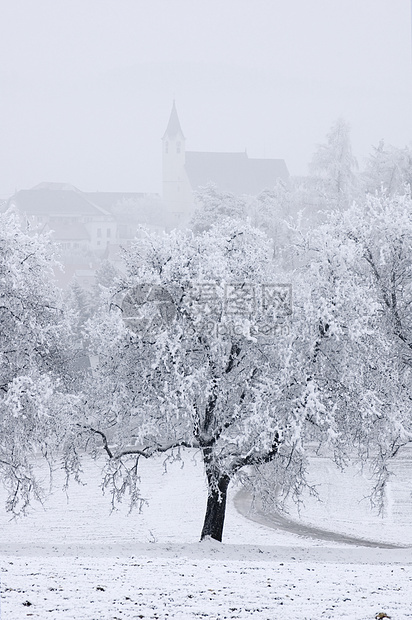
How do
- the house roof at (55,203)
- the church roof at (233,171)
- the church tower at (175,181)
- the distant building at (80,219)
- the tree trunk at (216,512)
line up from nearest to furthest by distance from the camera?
the tree trunk at (216,512) < the distant building at (80,219) < the house roof at (55,203) < the church roof at (233,171) < the church tower at (175,181)

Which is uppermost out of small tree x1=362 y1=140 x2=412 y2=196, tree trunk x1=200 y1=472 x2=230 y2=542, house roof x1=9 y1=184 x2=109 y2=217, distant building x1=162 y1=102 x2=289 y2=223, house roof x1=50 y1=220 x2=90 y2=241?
distant building x1=162 y1=102 x2=289 y2=223

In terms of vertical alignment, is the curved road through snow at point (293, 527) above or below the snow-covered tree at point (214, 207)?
below

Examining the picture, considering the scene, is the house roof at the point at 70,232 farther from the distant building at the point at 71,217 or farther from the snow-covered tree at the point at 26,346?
the snow-covered tree at the point at 26,346

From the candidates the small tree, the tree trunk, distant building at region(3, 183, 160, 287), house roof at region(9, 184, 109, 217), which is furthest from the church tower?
the tree trunk

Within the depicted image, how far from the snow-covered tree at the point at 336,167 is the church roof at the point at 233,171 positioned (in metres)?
121

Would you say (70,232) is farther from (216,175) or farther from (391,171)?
(391,171)

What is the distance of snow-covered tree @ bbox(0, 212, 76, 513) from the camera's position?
60.2ft

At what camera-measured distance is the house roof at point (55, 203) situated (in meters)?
168

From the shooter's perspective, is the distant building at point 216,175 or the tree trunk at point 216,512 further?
the distant building at point 216,175

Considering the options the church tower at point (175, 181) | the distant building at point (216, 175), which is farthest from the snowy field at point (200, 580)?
the distant building at point (216, 175)

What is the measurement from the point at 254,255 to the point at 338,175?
36.4 meters

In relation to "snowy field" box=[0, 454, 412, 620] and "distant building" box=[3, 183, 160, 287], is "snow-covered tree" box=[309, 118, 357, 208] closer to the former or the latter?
"snowy field" box=[0, 454, 412, 620]

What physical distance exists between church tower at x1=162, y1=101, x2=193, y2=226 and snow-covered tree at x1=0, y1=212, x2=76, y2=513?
5994 inches

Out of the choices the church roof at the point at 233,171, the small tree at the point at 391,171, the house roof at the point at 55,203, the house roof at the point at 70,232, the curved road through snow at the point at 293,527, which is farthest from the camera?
the church roof at the point at 233,171
